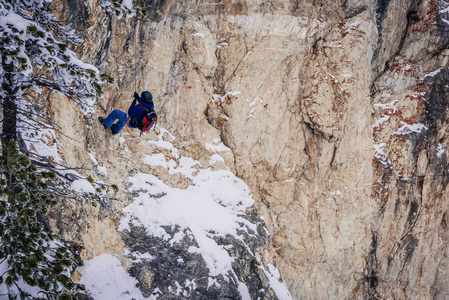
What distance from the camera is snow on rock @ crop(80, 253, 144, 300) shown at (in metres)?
8.89

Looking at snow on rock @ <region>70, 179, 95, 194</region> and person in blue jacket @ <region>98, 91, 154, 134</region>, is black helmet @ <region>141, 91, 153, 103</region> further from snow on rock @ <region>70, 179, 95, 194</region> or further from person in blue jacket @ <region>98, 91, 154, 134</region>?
snow on rock @ <region>70, 179, 95, 194</region>

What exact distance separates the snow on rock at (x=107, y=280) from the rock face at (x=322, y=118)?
163 inches

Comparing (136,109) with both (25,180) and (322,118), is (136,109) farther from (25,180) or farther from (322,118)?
(322,118)

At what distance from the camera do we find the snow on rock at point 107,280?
8.89m

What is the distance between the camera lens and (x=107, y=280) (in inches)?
365

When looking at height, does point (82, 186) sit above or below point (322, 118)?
below

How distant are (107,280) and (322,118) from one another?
33.3 feet

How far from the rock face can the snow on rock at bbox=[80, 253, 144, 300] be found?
13.6 ft

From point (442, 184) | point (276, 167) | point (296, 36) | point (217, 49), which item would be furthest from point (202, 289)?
point (442, 184)

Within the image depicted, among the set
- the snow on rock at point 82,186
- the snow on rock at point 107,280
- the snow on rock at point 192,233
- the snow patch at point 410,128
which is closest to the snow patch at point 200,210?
the snow on rock at point 192,233

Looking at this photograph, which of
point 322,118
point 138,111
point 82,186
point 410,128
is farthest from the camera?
point 410,128

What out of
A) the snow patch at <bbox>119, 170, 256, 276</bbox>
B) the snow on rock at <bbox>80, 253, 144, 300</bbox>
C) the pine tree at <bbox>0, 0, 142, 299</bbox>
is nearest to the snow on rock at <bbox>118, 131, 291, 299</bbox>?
the snow patch at <bbox>119, 170, 256, 276</bbox>

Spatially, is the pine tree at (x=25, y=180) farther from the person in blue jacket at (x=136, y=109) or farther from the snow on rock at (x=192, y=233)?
the snow on rock at (x=192, y=233)

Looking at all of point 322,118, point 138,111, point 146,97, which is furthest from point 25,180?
point 322,118
